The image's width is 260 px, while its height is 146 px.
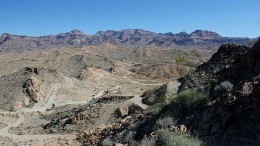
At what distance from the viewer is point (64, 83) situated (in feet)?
215

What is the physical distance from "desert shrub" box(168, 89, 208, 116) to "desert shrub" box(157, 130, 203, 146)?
2663 mm

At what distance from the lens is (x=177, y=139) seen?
1361cm

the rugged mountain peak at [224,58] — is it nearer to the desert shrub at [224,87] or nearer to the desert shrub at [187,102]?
the desert shrub at [224,87]

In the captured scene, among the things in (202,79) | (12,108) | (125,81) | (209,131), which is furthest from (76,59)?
(209,131)

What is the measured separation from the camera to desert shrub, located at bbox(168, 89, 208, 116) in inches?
674

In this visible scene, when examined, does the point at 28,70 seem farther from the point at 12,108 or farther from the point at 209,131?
the point at 209,131

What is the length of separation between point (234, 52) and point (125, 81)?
53.9 metres

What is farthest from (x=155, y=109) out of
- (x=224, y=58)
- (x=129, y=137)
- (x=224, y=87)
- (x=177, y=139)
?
(x=224, y=58)

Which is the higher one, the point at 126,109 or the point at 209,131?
the point at 209,131

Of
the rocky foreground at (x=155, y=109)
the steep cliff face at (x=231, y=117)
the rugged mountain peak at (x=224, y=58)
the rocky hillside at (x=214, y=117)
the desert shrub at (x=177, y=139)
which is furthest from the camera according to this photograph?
the rugged mountain peak at (x=224, y=58)

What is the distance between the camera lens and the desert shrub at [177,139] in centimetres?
1330

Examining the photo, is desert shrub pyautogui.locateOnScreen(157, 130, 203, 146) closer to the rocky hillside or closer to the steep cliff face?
the rocky hillside

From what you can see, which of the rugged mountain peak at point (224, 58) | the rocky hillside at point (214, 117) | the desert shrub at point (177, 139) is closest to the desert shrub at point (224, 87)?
the rocky hillside at point (214, 117)

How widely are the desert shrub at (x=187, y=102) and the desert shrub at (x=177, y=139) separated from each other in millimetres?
2663
